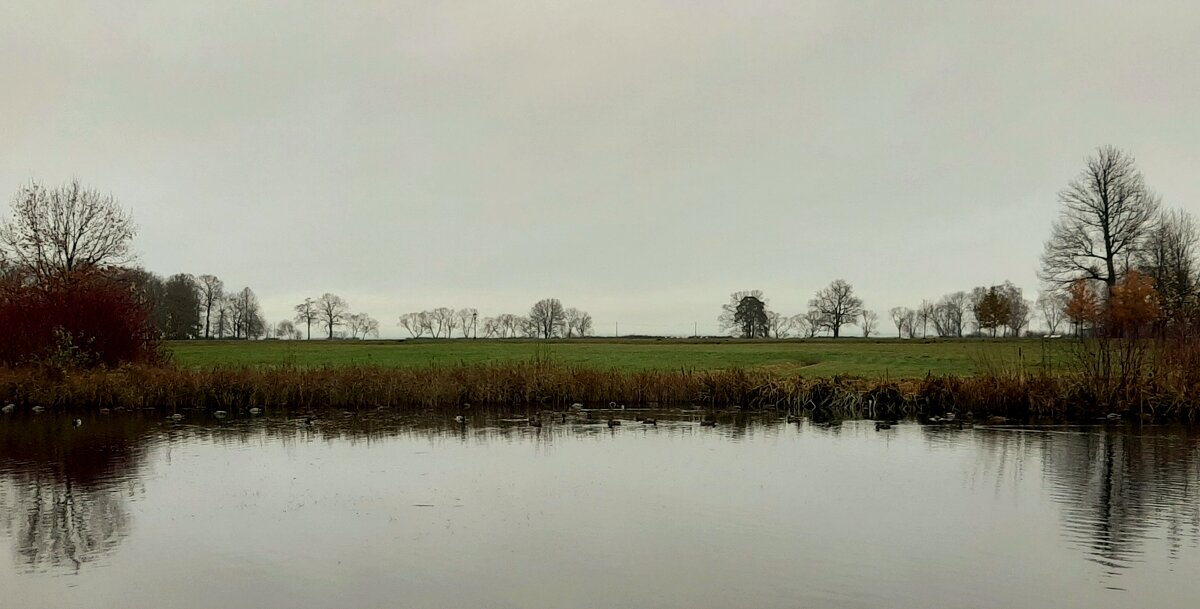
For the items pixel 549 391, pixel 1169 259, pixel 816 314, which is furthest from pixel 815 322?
pixel 549 391

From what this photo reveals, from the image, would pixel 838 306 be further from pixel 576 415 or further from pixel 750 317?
pixel 576 415

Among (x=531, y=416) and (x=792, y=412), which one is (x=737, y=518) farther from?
(x=792, y=412)

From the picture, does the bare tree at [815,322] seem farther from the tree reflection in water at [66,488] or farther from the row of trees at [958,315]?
the tree reflection in water at [66,488]

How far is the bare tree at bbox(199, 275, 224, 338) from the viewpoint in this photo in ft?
395

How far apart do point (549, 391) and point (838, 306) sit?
103494mm

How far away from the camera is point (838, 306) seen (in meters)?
125

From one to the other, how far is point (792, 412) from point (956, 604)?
19387 mm

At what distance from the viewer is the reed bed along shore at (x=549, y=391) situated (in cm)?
2572

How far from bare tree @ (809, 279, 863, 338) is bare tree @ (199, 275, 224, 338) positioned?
92.0 metres

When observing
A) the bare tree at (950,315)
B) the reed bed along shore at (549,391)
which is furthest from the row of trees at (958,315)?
the reed bed along shore at (549,391)

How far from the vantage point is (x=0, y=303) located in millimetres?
29969

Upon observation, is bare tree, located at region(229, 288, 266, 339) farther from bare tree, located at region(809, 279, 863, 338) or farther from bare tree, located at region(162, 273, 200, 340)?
bare tree, located at region(809, 279, 863, 338)

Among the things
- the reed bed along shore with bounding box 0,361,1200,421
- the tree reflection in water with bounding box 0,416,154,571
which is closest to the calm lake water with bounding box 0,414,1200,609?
the tree reflection in water with bounding box 0,416,154,571

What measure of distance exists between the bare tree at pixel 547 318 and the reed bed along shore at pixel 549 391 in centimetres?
11434
